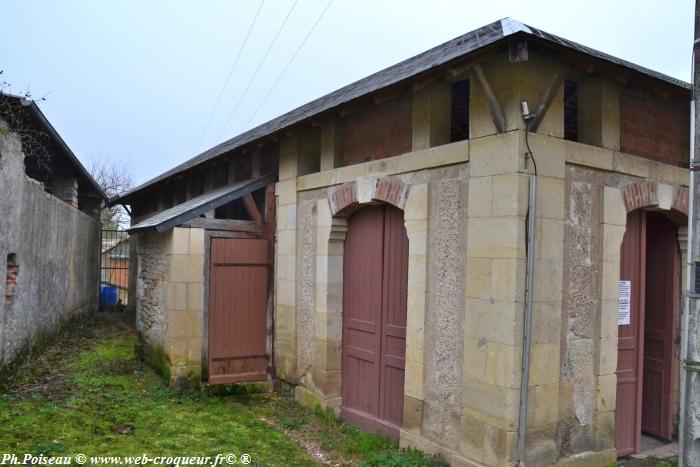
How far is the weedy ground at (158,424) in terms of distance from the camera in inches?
197

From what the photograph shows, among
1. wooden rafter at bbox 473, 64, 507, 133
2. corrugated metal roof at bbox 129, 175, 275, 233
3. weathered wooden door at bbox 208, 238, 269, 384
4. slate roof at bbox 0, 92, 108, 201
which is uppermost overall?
slate roof at bbox 0, 92, 108, 201

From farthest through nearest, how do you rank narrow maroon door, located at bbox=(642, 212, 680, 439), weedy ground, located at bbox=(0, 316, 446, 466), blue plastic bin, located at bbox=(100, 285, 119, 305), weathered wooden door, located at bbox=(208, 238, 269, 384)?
blue plastic bin, located at bbox=(100, 285, 119, 305)
weathered wooden door, located at bbox=(208, 238, 269, 384)
narrow maroon door, located at bbox=(642, 212, 680, 439)
weedy ground, located at bbox=(0, 316, 446, 466)

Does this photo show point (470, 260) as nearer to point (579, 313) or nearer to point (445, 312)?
point (445, 312)

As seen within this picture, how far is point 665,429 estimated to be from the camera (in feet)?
18.6

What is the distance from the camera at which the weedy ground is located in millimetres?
5016

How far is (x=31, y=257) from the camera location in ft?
24.7

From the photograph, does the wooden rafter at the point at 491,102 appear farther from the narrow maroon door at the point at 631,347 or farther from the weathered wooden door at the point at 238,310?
the weathered wooden door at the point at 238,310

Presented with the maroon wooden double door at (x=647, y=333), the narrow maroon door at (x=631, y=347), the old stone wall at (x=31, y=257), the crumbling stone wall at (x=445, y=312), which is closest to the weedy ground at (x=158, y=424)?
the crumbling stone wall at (x=445, y=312)

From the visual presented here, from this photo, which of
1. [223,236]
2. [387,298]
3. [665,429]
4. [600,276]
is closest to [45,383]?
[223,236]

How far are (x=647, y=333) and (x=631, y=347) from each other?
874 millimetres

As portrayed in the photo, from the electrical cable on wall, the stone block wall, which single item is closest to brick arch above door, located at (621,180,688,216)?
the electrical cable on wall

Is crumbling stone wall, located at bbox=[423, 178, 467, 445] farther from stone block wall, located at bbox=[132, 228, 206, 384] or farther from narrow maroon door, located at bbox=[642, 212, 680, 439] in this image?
stone block wall, located at bbox=[132, 228, 206, 384]

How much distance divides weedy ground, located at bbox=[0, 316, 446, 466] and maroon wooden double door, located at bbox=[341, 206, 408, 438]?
0.29 meters

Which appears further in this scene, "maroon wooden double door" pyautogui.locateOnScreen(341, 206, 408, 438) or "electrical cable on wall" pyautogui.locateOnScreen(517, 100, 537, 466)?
"maroon wooden double door" pyautogui.locateOnScreen(341, 206, 408, 438)
